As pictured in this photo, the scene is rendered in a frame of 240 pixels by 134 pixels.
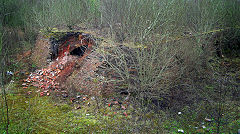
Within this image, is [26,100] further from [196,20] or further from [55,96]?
[196,20]

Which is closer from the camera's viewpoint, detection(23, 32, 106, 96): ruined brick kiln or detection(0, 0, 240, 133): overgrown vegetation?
detection(0, 0, 240, 133): overgrown vegetation

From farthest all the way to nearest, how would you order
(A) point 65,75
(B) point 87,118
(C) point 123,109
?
(A) point 65,75
(C) point 123,109
(B) point 87,118

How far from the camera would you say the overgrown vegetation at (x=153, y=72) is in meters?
3.96

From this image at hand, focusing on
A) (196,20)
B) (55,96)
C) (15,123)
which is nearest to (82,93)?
(55,96)

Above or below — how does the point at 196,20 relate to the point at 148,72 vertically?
→ above

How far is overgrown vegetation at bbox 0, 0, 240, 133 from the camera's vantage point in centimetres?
396

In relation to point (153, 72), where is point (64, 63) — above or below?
below

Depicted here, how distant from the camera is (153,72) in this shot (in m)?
4.67

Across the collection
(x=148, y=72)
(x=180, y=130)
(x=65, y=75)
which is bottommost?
(x=180, y=130)

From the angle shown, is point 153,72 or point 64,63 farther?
point 64,63

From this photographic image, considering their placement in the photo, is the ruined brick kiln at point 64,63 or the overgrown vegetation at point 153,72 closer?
the overgrown vegetation at point 153,72

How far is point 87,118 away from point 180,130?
7.53 feet

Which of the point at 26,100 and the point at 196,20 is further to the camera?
the point at 196,20

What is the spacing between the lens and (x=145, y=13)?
4.98 meters
